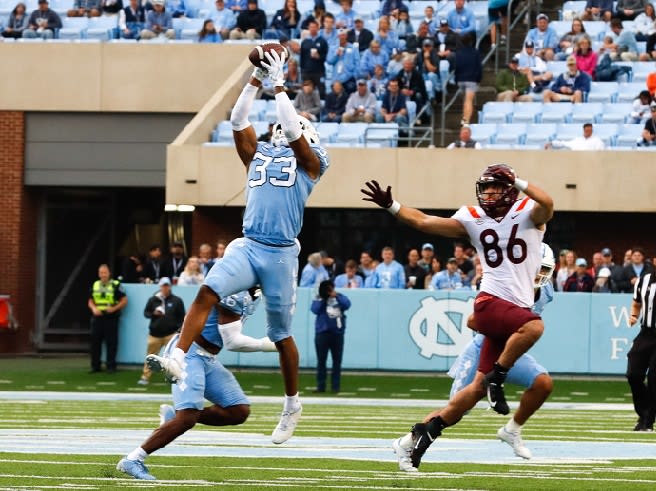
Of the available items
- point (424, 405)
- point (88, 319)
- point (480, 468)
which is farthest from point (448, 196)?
point (480, 468)

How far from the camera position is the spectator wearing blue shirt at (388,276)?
23.1 m

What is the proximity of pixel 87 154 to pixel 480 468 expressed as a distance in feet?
62.3

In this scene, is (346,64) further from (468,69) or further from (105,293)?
(105,293)

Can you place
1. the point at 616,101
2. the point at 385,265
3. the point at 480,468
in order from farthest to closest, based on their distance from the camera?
1. the point at 616,101
2. the point at 385,265
3. the point at 480,468

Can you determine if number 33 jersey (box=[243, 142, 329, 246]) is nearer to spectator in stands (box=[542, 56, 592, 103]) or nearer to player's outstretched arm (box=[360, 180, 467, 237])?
player's outstretched arm (box=[360, 180, 467, 237])

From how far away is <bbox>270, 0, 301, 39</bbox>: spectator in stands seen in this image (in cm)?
2784

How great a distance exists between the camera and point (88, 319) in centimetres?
2986

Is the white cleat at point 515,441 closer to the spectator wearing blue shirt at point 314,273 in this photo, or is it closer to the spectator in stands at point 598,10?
the spectator wearing blue shirt at point 314,273

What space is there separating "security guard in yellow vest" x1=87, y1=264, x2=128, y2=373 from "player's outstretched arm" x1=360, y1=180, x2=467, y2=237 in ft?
46.1

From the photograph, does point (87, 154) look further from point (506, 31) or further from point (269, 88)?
point (506, 31)

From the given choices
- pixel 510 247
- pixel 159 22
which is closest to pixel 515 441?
pixel 510 247

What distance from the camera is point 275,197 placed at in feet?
31.1

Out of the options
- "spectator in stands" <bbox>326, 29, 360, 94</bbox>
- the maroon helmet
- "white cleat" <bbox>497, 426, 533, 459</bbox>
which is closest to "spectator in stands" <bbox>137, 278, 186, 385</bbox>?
"spectator in stands" <bbox>326, 29, 360, 94</bbox>

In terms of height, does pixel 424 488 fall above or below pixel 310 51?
below
